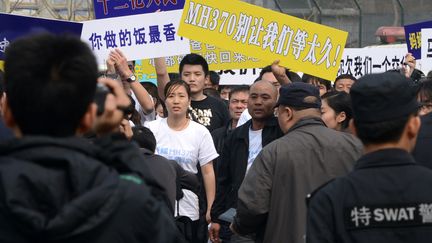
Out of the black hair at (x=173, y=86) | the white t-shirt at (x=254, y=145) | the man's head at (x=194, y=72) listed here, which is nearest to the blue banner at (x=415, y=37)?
the man's head at (x=194, y=72)

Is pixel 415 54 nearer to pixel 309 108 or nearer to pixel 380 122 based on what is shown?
pixel 309 108

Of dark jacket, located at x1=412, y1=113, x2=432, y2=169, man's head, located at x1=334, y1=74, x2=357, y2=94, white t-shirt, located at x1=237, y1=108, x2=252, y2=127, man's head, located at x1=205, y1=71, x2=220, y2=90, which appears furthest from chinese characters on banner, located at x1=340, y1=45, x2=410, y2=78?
dark jacket, located at x1=412, y1=113, x2=432, y2=169

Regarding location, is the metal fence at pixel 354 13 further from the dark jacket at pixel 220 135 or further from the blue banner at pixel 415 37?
the dark jacket at pixel 220 135

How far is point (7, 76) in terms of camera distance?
8.40 ft

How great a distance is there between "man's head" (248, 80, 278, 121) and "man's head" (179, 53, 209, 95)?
180 cm

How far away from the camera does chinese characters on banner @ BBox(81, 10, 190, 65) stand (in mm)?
9344

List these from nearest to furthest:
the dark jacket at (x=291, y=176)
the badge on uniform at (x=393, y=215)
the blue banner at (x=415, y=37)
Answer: the badge on uniform at (x=393, y=215)
the dark jacket at (x=291, y=176)
the blue banner at (x=415, y=37)

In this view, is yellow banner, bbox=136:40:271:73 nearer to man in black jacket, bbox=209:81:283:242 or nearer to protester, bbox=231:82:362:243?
man in black jacket, bbox=209:81:283:242

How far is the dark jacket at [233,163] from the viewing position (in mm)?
7418

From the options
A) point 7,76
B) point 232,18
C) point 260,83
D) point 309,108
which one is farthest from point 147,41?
point 7,76

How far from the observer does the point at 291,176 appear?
5672 mm

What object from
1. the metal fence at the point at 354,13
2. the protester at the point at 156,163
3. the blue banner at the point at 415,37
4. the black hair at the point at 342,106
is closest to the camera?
the protester at the point at 156,163

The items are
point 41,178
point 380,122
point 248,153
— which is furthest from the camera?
point 248,153

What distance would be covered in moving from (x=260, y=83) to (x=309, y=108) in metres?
1.59
